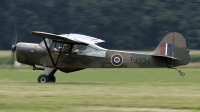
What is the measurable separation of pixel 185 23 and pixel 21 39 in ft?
57.1

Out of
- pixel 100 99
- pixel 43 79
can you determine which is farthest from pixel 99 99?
pixel 43 79

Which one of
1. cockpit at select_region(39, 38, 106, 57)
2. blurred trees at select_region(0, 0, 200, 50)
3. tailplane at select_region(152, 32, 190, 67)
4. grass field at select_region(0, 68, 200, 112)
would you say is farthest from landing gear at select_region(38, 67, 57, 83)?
blurred trees at select_region(0, 0, 200, 50)

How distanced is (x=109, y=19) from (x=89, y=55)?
40141 mm

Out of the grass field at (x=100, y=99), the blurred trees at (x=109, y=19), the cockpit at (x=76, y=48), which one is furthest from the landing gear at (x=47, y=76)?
the blurred trees at (x=109, y=19)

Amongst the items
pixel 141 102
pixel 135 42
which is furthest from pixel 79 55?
pixel 135 42

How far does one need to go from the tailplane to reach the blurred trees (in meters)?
36.3

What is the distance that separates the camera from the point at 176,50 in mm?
18219

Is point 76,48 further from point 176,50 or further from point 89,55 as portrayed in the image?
point 176,50

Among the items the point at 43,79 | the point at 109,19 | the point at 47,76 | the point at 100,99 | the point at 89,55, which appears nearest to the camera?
the point at 100,99

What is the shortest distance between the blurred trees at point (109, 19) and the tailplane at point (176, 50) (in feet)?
119

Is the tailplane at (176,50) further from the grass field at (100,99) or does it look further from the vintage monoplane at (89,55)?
the grass field at (100,99)

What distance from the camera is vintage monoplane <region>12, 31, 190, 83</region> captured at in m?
18.2

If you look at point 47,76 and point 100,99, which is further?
point 47,76

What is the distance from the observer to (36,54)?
18.9 metres
